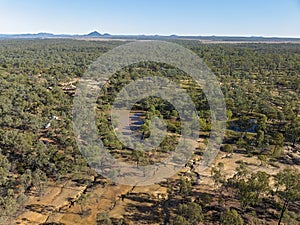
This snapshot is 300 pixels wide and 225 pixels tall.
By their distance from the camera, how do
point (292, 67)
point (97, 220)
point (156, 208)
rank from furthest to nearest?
point (292, 67) → point (156, 208) → point (97, 220)

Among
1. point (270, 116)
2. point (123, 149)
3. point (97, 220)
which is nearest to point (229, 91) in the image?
point (270, 116)

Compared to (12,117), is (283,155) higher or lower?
lower

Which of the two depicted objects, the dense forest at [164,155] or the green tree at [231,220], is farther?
the dense forest at [164,155]

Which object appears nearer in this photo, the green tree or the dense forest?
the green tree

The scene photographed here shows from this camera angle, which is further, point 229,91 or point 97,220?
point 229,91

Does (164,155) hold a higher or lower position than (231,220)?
higher

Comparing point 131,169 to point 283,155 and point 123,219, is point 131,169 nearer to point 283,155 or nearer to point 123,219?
point 123,219

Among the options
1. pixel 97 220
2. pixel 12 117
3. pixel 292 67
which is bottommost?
pixel 97 220

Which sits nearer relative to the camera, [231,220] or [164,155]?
[231,220]

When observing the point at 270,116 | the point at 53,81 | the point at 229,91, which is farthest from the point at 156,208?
the point at 53,81

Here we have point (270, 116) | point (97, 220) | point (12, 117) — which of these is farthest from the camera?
point (270, 116)
